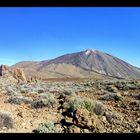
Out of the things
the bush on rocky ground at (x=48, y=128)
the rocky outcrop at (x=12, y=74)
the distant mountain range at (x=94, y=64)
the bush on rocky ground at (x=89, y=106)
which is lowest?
the bush on rocky ground at (x=48, y=128)

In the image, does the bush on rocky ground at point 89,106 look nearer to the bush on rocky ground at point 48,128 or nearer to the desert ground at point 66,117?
the desert ground at point 66,117

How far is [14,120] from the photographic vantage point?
804cm

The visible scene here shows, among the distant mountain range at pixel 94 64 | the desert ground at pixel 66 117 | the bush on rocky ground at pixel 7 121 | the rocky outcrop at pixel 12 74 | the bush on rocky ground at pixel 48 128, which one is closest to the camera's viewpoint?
the bush on rocky ground at pixel 48 128

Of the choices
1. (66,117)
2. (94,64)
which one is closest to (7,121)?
(66,117)

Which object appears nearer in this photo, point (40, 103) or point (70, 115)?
point (70, 115)

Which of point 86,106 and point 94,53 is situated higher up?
point 94,53

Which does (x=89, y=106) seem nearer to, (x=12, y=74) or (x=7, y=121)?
(x=7, y=121)

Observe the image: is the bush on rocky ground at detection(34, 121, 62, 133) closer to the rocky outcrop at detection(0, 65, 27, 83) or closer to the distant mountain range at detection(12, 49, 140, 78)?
the rocky outcrop at detection(0, 65, 27, 83)

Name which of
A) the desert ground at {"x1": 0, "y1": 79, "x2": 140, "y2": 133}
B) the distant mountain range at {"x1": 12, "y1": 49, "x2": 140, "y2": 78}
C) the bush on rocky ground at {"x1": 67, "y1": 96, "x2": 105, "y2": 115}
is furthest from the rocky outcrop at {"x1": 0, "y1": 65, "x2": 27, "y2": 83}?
the distant mountain range at {"x1": 12, "y1": 49, "x2": 140, "y2": 78}

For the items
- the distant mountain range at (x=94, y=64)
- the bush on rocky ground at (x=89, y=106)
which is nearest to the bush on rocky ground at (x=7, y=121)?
the bush on rocky ground at (x=89, y=106)
